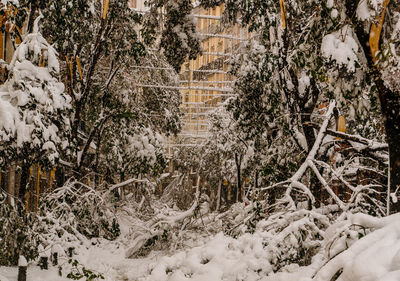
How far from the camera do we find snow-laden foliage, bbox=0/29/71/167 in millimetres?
8516

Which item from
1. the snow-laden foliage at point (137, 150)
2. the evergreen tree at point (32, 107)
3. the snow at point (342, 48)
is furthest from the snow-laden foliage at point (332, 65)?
the snow-laden foliage at point (137, 150)

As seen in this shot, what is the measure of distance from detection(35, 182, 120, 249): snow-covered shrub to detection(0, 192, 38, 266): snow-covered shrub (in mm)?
1115

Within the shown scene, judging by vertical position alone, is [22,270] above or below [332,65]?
below

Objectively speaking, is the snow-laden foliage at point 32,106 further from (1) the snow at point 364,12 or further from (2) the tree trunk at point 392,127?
(2) the tree trunk at point 392,127

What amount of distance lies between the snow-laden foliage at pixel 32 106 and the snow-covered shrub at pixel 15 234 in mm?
1302

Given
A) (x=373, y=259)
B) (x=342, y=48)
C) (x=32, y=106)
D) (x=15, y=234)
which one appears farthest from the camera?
(x=15, y=234)

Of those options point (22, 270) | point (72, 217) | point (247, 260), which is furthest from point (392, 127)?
point (72, 217)

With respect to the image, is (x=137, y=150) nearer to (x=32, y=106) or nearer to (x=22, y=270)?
(x=22, y=270)

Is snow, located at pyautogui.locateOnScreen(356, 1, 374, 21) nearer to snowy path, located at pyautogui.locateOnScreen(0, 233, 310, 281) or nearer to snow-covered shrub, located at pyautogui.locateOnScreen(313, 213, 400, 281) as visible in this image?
snow-covered shrub, located at pyautogui.locateOnScreen(313, 213, 400, 281)

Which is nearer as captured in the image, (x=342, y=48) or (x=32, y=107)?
(x=342, y=48)

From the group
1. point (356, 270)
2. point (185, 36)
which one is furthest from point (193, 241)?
point (356, 270)

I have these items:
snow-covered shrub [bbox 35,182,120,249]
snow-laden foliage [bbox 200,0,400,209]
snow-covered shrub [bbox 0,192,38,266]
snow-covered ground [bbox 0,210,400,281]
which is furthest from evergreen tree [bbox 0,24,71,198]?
snow-laden foliage [bbox 200,0,400,209]

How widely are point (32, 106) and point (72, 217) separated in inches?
200

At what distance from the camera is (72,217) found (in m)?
13.1
